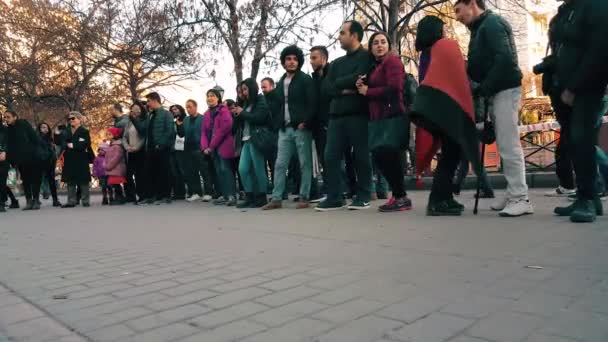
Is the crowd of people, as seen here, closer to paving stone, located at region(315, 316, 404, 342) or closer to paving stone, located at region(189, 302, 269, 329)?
paving stone, located at region(315, 316, 404, 342)

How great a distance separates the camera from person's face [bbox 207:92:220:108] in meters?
8.84

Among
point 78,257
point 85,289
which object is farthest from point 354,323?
point 78,257

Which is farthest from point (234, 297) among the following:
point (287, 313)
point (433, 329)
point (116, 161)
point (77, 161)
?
point (77, 161)

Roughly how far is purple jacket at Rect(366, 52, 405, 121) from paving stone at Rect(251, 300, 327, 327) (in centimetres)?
371

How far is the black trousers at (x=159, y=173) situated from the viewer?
390 inches

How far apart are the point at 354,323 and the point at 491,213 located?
3.59 metres

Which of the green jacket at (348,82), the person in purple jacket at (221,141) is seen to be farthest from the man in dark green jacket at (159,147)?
the green jacket at (348,82)

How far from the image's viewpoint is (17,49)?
75.4 feet

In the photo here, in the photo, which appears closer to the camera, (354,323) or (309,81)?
(354,323)

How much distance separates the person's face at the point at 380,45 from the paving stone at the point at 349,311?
4.02 m

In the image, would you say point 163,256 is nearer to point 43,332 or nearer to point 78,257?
point 78,257

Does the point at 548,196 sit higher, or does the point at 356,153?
the point at 356,153

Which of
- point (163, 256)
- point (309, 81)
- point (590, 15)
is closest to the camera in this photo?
point (163, 256)

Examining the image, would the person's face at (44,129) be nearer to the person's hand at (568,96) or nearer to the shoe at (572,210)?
the shoe at (572,210)
